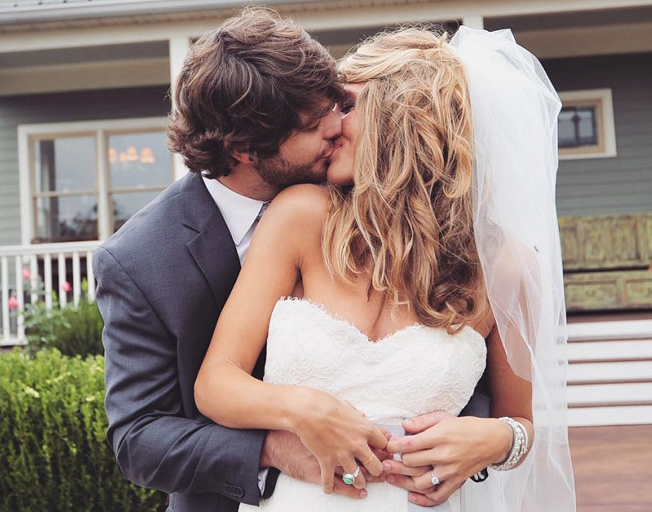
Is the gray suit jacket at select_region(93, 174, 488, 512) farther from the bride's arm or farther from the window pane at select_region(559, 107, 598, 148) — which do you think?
the window pane at select_region(559, 107, 598, 148)

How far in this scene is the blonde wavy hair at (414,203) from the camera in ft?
6.09

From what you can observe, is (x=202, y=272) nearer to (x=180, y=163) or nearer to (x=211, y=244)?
(x=211, y=244)

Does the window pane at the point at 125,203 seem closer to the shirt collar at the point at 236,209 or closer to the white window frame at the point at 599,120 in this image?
the white window frame at the point at 599,120

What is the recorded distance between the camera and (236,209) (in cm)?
203

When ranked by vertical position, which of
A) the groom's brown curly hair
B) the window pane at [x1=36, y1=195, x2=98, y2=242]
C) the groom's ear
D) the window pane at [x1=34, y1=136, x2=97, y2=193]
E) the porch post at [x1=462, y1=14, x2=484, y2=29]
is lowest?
the groom's ear

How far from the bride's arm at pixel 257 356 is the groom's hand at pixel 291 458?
52mm

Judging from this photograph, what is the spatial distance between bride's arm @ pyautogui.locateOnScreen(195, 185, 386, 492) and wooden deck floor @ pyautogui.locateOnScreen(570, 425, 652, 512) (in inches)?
146

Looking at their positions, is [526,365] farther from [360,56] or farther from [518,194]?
[360,56]

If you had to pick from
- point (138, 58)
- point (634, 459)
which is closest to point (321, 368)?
point (634, 459)

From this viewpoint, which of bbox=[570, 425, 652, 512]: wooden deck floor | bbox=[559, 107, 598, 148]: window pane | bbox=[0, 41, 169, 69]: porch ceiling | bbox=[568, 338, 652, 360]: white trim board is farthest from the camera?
bbox=[559, 107, 598, 148]: window pane

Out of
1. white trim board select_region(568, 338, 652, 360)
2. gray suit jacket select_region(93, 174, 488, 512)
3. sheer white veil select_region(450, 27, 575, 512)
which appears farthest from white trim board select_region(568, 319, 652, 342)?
gray suit jacket select_region(93, 174, 488, 512)

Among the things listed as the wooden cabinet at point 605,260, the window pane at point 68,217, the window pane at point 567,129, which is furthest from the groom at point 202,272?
the window pane at point 68,217

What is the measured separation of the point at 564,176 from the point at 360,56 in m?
8.63

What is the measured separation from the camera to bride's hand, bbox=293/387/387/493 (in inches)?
65.7
